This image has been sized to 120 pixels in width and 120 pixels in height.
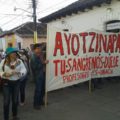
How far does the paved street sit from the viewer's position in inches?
324

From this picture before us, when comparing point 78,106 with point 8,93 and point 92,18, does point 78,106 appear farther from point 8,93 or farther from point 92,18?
point 92,18

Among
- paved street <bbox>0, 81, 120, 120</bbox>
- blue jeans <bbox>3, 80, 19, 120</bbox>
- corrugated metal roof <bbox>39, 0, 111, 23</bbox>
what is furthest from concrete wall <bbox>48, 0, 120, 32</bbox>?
blue jeans <bbox>3, 80, 19, 120</bbox>

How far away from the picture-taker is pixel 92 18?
16812 millimetres

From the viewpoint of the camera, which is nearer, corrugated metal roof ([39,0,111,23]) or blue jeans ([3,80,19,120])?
blue jeans ([3,80,19,120])

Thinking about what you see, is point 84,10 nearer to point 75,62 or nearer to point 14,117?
point 75,62

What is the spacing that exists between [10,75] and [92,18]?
1000 cm

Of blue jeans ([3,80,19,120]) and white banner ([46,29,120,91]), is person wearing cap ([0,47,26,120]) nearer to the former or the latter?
blue jeans ([3,80,19,120])

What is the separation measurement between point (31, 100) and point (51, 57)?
1.87 m

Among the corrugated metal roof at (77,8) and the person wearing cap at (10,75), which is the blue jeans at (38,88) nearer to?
the person wearing cap at (10,75)

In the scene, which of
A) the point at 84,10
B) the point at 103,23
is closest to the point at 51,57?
the point at 103,23

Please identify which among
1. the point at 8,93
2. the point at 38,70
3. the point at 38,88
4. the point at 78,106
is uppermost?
the point at 38,70

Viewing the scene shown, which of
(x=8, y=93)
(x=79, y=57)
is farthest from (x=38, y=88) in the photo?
(x=79, y=57)

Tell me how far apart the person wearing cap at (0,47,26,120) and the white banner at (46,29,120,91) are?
5.67 feet

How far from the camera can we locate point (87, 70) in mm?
10984
